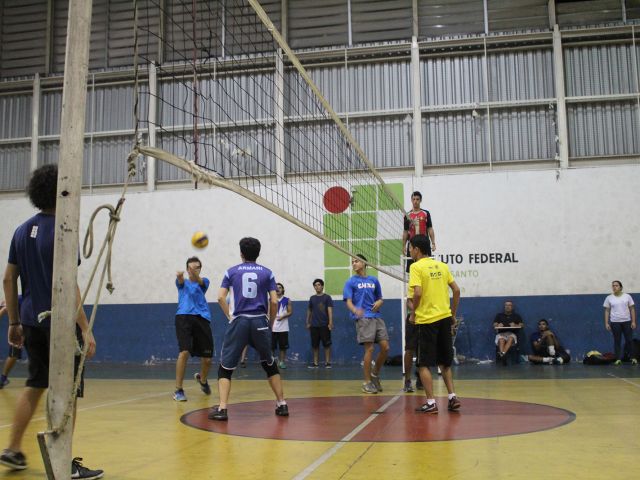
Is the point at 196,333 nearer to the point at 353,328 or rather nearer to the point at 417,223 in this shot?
the point at 417,223

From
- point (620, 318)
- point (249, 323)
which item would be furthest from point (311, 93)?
point (249, 323)

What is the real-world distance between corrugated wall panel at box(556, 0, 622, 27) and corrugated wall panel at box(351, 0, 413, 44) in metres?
3.69

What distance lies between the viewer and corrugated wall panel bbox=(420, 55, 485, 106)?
1600 cm

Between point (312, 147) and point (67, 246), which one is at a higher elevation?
point (312, 147)

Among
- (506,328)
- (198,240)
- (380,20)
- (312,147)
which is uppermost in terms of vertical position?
(380,20)

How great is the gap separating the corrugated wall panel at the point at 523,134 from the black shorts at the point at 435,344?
1005 cm

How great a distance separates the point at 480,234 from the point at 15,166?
12758 mm

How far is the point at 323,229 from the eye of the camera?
48.4ft

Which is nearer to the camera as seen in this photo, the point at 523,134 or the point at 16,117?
the point at 523,134

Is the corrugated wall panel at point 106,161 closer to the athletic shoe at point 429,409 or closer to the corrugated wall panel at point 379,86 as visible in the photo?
the corrugated wall panel at point 379,86

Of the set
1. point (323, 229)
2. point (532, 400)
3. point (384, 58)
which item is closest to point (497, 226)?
point (323, 229)

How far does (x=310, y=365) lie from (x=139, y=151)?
36.7ft

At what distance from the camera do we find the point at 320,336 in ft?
47.4

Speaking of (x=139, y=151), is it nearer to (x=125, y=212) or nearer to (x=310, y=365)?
(x=310, y=365)
